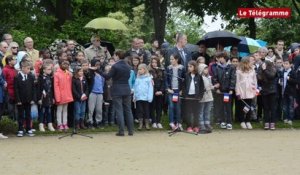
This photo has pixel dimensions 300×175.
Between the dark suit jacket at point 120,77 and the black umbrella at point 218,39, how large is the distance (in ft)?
14.4

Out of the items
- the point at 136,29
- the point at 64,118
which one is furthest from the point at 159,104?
the point at 136,29

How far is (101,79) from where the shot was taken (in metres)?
16.0

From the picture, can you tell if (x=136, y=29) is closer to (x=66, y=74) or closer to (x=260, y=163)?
(x=66, y=74)

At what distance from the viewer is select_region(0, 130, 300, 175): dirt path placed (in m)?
10.2

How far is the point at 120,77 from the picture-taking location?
48.8ft

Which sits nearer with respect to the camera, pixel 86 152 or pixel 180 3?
pixel 86 152

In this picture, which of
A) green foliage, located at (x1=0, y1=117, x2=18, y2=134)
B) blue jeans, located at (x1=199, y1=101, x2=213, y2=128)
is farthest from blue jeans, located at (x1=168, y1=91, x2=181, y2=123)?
green foliage, located at (x1=0, y1=117, x2=18, y2=134)

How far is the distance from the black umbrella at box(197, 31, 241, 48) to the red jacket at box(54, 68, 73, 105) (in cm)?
503

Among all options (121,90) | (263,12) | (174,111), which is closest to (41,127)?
(121,90)

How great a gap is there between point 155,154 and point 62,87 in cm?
425

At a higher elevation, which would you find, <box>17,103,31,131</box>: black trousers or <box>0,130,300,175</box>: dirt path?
<box>17,103,31,131</box>: black trousers

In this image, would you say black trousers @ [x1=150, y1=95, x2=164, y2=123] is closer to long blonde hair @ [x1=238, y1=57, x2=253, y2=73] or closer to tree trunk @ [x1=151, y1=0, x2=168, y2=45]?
long blonde hair @ [x1=238, y1=57, x2=253, y2=73]

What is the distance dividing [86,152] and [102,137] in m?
2.28

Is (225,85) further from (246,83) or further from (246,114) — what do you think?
(246,114)
